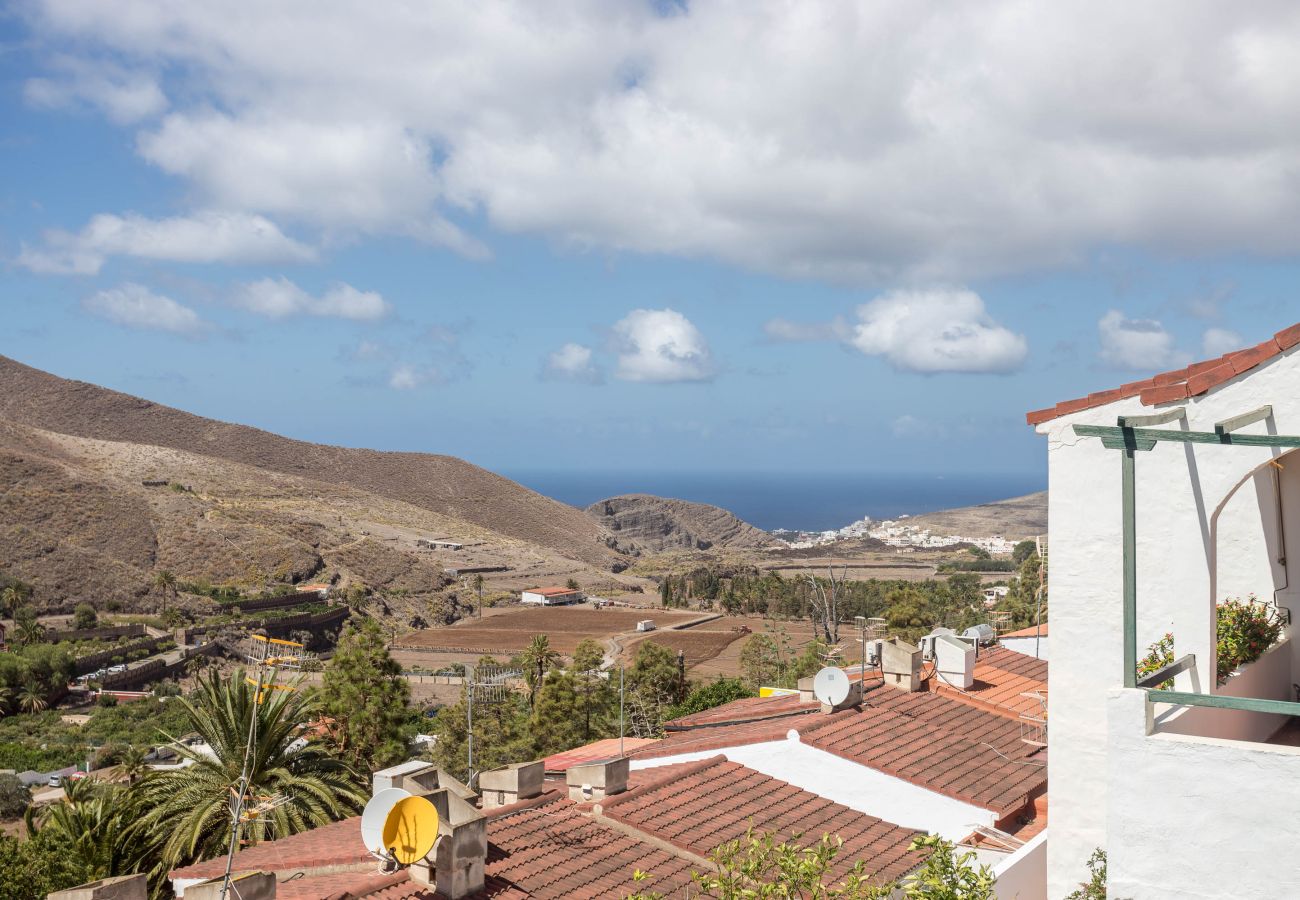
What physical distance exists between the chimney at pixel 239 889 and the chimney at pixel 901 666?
10.6 metres

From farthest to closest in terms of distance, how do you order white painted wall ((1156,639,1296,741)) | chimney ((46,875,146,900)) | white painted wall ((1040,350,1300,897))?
1. chimney ((46,875,146,900))
2. white painted wall ((1040,350,1300,897))
3. white painted wall ((1156,639,1296,741))

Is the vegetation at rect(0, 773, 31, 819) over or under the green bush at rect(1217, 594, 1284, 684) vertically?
under

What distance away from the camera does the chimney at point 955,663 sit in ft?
54.7

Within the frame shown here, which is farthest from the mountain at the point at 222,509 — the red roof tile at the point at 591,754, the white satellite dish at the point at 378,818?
the white satellite dish at the point at 378,818

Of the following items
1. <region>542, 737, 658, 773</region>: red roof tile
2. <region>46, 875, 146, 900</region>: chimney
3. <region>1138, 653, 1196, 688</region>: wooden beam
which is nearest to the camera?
<region>1138, 653, 1196, 688</region>: wooden beam

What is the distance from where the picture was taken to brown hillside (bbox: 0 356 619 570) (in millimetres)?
146375

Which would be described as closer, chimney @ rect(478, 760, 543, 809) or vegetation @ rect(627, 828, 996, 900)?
vegetation @ rect(627, 828, 996, 900)

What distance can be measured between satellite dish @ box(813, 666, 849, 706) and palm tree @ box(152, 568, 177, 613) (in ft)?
230

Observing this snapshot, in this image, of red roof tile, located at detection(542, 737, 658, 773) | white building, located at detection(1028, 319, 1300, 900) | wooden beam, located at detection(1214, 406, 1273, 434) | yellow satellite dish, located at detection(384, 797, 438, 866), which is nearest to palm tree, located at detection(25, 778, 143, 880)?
red roof tile, located at detection(542, 737, 658, 773)

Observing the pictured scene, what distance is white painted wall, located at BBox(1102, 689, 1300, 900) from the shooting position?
5.54m

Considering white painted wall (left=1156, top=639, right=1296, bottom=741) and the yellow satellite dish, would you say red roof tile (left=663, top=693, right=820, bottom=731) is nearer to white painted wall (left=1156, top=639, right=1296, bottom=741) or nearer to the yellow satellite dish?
white painted wall (left=1156, top=639, right=1296, bottom=741)

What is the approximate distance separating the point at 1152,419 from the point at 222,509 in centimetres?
9960

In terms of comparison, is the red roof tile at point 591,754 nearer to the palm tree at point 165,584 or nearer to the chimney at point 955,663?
the chimney at point 955,663

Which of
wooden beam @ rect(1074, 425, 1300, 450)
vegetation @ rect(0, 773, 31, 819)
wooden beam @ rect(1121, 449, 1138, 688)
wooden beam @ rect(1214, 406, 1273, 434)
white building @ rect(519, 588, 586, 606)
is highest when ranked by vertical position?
wooden beam @ rect(1214, 406, 1273, 434)
